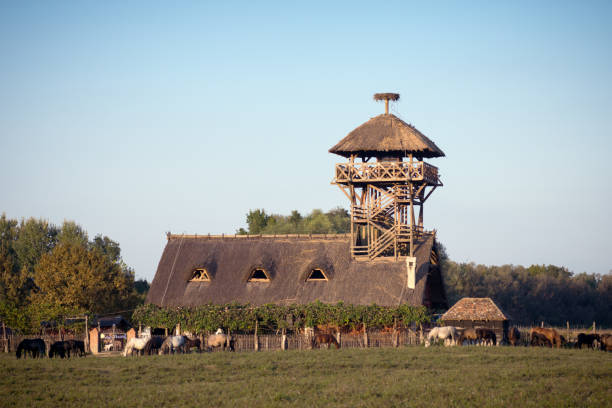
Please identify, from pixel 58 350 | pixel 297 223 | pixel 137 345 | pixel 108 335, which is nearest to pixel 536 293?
pixel 297 223

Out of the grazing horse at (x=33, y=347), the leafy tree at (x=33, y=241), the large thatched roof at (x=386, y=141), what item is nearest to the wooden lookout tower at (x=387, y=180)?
the large thatched roof at (x=386, y=141)

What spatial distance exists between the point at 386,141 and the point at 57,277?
79.0ft

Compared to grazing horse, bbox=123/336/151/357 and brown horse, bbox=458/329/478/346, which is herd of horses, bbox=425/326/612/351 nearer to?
brown horse, bbox=458/329/478/346

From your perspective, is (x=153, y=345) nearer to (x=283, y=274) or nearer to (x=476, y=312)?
(x=283, y=274)

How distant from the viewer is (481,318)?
142 feet

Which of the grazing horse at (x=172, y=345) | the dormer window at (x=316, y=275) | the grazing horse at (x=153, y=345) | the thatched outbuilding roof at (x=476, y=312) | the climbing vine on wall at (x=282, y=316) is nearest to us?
the grazing horse at (x=153, y=345)

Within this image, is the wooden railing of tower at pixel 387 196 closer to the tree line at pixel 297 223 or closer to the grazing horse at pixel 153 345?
the grazing horse at pixel 153 345

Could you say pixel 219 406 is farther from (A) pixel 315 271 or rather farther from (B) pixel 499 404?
(A) pixel 315 271

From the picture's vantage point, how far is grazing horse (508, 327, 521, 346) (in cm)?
4150

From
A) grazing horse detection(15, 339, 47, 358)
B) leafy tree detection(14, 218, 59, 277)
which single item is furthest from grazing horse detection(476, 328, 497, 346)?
leafy tree detection(14, 218, 59, 277)

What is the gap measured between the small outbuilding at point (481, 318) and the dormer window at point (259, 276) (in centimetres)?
1004

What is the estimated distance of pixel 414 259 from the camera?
4450cm

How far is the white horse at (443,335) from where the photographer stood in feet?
136

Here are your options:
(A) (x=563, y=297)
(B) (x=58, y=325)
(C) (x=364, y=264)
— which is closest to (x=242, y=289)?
(C) (x=364, y=264)
